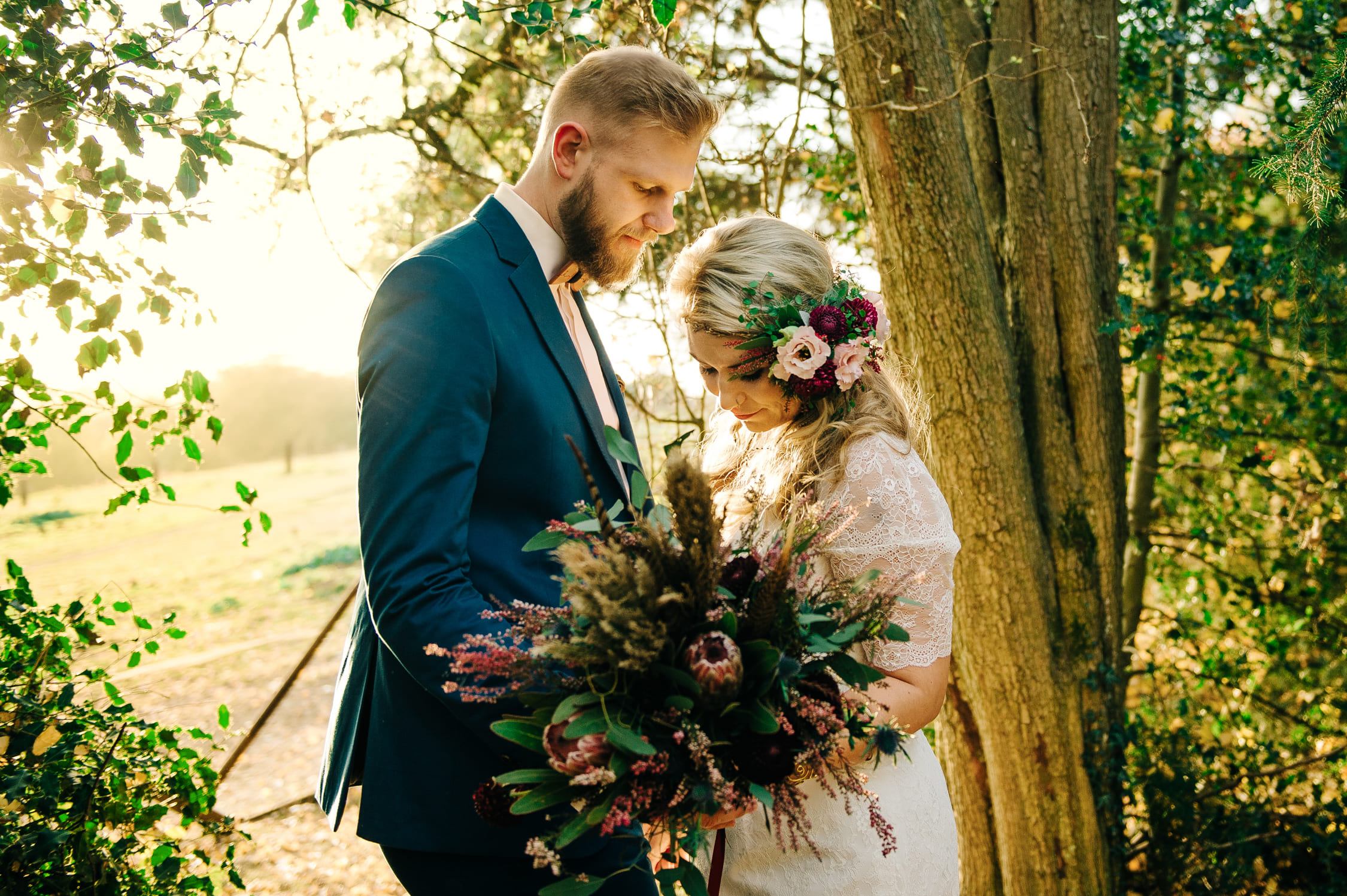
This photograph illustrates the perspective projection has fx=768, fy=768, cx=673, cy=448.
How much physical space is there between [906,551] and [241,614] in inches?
296

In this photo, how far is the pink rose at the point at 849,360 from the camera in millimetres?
1807

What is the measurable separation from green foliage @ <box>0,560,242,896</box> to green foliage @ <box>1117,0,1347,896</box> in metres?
3.20

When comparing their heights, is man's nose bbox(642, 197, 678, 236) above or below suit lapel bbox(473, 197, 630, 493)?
above

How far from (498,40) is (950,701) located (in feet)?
13.1

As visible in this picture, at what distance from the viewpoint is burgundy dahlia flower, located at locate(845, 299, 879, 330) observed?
6.14ft

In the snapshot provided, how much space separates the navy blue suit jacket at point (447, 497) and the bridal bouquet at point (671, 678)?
210 millimetres

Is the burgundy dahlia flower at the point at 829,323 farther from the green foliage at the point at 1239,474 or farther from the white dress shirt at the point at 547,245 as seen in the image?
the green foliage at the point at 1239,474

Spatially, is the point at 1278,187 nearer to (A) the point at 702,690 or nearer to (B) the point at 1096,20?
(B) the point at 1096,20

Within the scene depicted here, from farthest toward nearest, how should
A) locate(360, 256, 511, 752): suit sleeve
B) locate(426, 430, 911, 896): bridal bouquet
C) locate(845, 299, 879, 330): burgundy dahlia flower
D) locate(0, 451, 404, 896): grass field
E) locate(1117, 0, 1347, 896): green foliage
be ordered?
locate(0, 451, 404, 896): grass field
locate(1117, 0, 1347, 896): green foliage
locate(845, 299, 879, 330): burgundy dahlia flower
locate(360, 256, 511, 752): suit sleeve
locate(426, 430, 911, 896): bridal bouquet

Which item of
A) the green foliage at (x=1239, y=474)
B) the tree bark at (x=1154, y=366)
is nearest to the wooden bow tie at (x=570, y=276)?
the green foliage at (x=1239, y=474)

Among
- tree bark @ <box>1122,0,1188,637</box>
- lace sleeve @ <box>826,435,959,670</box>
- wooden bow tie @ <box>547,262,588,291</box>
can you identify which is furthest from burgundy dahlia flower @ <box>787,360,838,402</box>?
tree bark @ <box>1122,0,1188,637</box>

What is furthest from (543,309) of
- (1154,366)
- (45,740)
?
(1154,366)

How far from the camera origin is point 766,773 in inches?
42.8

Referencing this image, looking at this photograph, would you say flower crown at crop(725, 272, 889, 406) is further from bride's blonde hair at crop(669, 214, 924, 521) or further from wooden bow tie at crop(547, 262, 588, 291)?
wooden bow tie at crop(547, 262, 588, 291)
